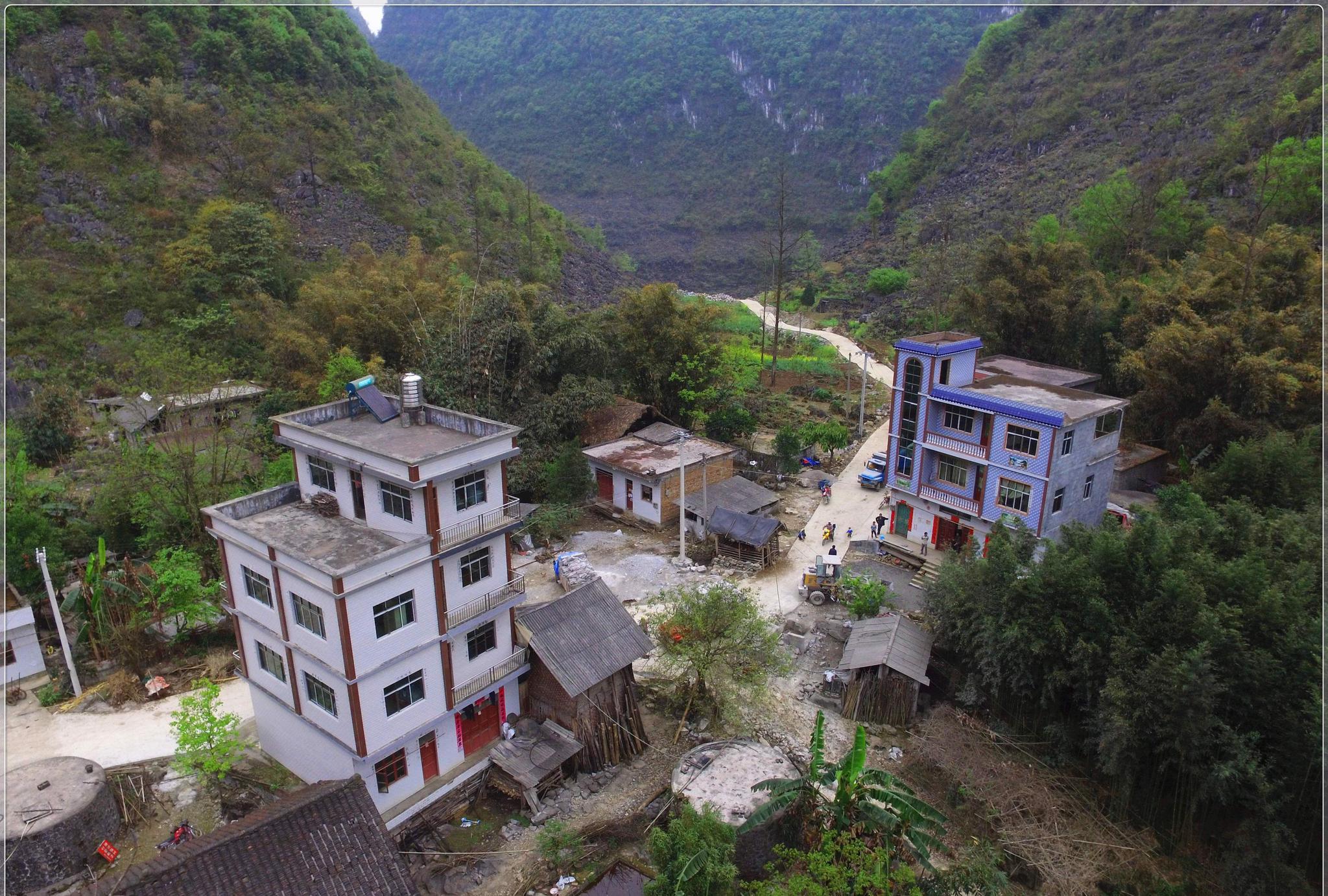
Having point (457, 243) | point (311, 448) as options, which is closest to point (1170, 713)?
point (311, 448)

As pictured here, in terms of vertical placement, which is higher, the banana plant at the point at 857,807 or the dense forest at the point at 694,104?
the dense forest at the point at 694,104

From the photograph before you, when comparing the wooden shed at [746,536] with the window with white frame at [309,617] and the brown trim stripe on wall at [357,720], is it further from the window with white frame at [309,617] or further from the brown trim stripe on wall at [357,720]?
the window with white frame at [309,617]

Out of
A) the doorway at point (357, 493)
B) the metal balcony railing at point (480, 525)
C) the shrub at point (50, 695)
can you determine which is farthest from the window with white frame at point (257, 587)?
the shrub at point (50, 695)

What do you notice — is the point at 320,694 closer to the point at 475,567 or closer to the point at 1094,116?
the point at 475,567

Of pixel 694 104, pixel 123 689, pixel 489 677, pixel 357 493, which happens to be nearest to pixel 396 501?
pixel 357 493

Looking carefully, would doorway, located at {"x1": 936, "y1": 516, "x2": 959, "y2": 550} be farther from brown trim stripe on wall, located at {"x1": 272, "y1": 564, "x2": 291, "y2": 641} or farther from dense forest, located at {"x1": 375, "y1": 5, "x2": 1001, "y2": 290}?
dense forest, located at {"x1": 375, "y1": 5, "x2": 1001, "y2": 290}

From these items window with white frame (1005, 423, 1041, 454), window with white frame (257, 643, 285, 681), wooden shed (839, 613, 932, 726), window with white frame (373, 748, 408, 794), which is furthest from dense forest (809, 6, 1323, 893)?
window with white frame (257, 643, 285, 681)
